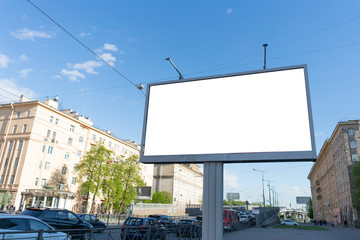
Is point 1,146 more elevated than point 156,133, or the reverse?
point 1,146

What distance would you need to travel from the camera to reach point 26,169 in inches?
1870

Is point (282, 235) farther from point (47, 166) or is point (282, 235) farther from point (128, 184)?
point (47, 166)

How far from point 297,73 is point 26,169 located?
5129 cm

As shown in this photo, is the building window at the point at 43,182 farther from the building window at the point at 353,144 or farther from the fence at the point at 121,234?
the building window at the point at 353,144

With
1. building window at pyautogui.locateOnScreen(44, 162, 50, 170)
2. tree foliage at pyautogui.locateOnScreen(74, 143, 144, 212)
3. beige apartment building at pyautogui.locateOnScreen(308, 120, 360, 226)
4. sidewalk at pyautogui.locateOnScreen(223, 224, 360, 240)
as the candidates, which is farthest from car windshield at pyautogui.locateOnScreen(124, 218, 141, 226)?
beige apartment building at pyautogui.locateOnScreen(308, 120, 360, 226)

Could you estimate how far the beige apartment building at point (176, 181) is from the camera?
95.0m

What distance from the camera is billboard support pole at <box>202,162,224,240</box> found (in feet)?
25.4

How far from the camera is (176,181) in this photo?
318 feet

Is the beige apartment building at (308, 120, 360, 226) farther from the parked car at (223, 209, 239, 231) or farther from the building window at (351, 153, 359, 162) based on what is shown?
the parked car at (223, 209, 239, 231)

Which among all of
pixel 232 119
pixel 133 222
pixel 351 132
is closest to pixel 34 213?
pixel 133 222

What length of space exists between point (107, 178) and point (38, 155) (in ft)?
45.1

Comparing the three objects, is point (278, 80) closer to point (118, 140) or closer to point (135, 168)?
point (135, 168)

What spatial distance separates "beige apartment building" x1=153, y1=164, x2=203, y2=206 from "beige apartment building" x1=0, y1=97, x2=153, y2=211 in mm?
41160

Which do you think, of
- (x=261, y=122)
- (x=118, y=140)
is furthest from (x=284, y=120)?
(x=118, y=140)
